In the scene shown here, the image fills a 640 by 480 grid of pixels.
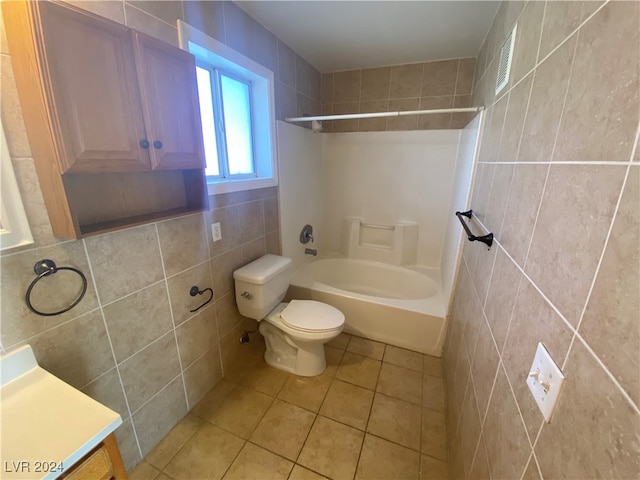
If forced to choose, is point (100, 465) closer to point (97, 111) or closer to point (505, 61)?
point (97, 111)

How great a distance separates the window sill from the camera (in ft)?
4.98

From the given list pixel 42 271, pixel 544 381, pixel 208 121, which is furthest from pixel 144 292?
pixel 544 381

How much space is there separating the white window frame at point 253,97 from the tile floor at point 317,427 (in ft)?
4.35

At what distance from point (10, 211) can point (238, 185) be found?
1010mm

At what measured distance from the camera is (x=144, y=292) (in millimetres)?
1227

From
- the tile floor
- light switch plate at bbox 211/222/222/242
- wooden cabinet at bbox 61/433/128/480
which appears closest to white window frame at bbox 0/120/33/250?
wooden cabinet at bbox 61/433/128/480

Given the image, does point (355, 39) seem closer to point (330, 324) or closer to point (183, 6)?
point (183, 6)

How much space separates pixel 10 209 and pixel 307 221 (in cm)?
205

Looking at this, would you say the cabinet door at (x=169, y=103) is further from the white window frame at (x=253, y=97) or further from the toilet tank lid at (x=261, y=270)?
the toilet tank lid at (x=261, y=270)

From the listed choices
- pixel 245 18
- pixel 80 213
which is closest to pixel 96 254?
pixel 80 213

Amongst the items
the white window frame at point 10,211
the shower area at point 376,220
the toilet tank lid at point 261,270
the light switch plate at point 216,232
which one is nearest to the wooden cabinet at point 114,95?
the white window frame at point 10,211

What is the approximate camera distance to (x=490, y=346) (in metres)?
0.95

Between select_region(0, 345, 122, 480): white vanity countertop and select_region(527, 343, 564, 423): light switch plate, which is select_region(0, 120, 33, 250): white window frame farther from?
select_region(527, 343, 564, 423): light switch plate

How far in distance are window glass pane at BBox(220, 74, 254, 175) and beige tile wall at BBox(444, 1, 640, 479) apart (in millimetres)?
1589
